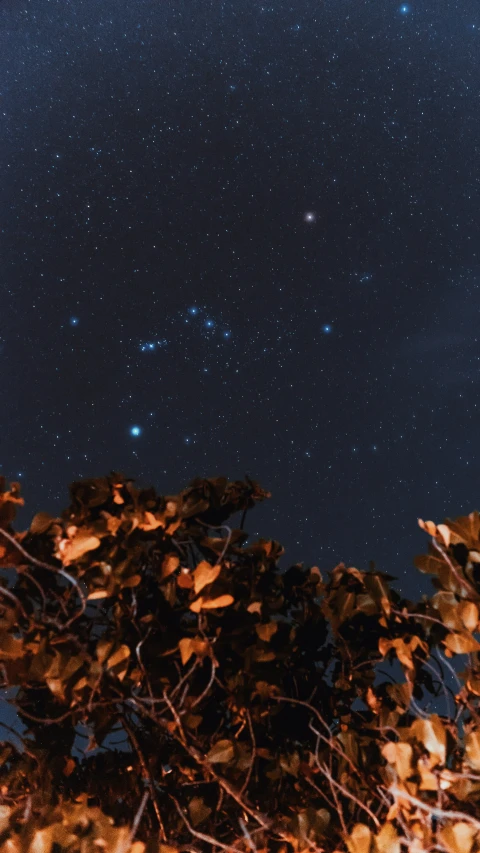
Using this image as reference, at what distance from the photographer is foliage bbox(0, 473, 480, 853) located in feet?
2.67

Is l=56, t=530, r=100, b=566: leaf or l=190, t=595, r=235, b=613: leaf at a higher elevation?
l=56, t=530, r=100, b=566: leaf

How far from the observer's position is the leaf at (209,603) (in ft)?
2.68

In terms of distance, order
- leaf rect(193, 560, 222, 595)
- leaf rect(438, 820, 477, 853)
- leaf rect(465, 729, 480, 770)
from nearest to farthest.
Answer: leaf rect(438, 820, 477, 853)
leaf rect(465, 729, 480, 770)
leaf rect(193, 560, 222, 595)

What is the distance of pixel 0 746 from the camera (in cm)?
98

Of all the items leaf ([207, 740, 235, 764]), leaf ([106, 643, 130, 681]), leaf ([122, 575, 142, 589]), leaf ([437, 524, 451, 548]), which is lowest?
leaf ([207, 740, 235, 764])

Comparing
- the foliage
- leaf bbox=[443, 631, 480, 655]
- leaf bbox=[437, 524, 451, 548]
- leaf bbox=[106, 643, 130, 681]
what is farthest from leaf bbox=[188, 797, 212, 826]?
leaf bbox=[437, 524, 451, 548]

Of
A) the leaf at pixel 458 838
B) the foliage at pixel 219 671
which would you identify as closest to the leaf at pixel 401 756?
the foliage at pixel 219 671

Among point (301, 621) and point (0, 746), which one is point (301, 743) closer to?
point (301, 621)

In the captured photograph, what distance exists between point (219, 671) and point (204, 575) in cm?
23

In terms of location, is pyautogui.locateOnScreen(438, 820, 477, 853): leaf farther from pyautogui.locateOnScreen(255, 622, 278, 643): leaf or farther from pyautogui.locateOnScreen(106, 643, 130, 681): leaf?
pyautogui.locateOnScreen(106, 643, 130, 681): leaf

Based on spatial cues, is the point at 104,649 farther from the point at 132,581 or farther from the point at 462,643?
the point at 462,643

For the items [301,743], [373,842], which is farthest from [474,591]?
[301,743]

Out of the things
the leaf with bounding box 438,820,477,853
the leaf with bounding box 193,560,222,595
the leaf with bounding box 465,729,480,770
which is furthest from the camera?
the leaf with bounding box 193,560,222,595

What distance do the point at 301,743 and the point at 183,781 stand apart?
22cm
